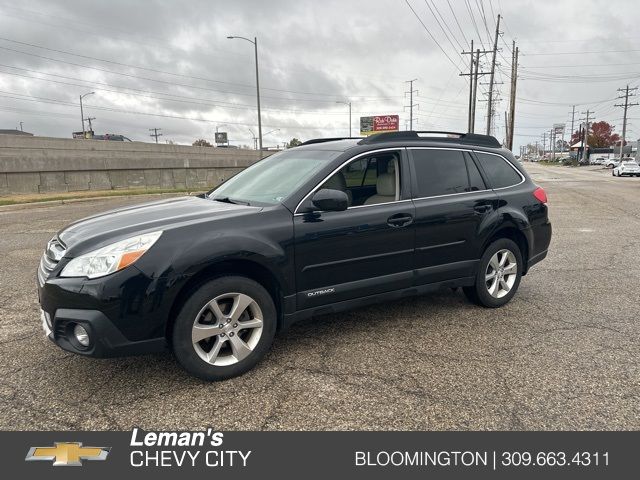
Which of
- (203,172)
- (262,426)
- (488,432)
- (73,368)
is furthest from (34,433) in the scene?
(203,172)

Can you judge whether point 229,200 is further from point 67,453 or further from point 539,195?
point 539,195

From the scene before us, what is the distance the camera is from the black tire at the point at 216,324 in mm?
2992

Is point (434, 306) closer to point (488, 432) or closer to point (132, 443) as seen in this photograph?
point (488, 432)

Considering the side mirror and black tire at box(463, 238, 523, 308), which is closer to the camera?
the side mirror

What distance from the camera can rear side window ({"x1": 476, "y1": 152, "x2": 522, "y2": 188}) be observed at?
185 inches

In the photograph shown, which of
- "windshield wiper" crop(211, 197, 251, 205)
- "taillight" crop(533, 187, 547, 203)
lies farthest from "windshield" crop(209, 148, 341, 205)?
"taillight" crop(533, 187, 547, 203)

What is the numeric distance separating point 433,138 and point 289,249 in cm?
200

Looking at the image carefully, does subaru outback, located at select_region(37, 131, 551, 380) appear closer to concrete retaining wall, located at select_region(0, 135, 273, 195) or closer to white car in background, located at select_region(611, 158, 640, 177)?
concrete retaining wall, located at select_region(0, 135, 273, 195)

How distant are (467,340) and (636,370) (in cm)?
119

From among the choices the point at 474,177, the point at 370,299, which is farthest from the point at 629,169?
the point at 370,299

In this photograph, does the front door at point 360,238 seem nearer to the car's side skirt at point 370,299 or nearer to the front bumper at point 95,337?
the car's side skirt at point 370,299

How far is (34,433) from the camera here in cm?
264

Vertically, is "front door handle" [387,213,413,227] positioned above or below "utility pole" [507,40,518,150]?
below

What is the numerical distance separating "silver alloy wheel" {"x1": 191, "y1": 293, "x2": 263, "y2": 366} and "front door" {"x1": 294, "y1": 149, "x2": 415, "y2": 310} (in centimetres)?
40
